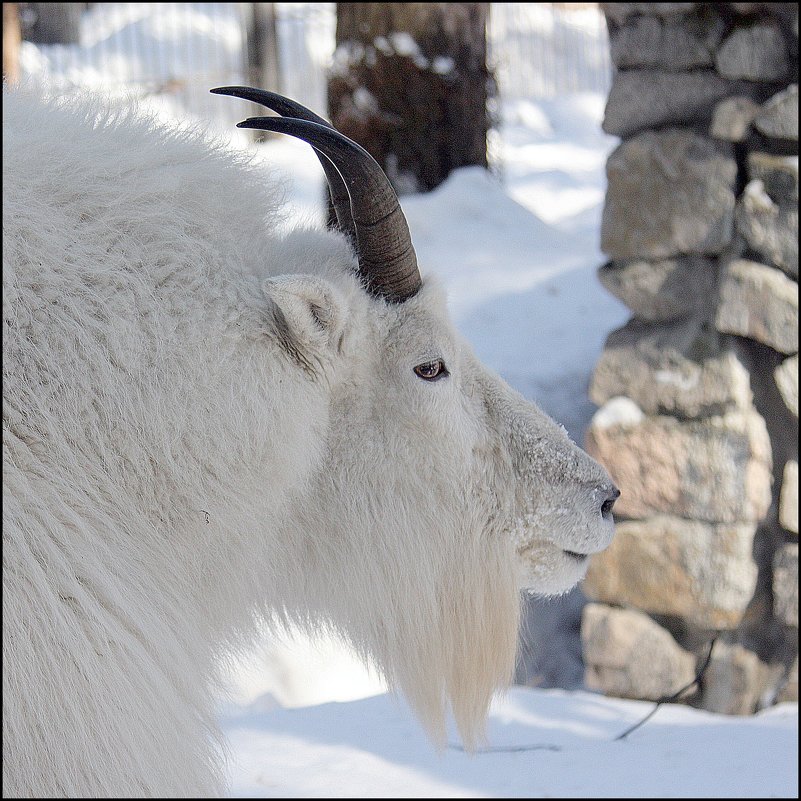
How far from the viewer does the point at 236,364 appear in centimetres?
154

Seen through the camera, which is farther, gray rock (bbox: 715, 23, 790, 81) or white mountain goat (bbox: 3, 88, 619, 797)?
Answer: gray rock (bbox: 715, 23, 790, 81)

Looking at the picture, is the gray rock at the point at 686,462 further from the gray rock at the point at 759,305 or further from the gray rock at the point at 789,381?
the gray rock at the point at 759,305

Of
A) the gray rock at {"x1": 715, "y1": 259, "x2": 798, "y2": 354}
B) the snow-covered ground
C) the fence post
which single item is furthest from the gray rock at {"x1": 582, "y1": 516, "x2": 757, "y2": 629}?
the fence post

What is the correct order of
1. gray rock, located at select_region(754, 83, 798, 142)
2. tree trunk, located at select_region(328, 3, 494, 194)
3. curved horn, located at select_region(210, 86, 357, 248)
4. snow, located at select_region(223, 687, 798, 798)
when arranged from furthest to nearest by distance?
tree trunk, located at select_region(328, 3, 494, 194)
gray rock, located at select_region(754, 83, 798, 142)
snow, located at select_region(223, 687, 798, 798)
curved horn, located at select_region(210, 86, 357, 248)

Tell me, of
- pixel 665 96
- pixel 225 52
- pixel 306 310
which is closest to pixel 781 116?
pixel 665 96

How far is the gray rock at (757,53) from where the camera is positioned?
3.57 metres

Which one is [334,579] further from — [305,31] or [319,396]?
[305,31]

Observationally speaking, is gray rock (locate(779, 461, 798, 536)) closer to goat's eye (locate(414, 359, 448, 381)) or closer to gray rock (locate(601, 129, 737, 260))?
gray rock (locate(601, 129, 737, 260))

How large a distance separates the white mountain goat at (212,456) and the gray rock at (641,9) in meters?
2.24

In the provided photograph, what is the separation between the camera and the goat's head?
1702 mm

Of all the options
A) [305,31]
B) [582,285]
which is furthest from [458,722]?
[305,31]

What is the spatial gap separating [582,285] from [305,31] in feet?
23.1

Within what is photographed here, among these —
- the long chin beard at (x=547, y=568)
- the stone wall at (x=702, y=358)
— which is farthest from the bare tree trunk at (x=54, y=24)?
the long chin beard at (x=547, y=568)

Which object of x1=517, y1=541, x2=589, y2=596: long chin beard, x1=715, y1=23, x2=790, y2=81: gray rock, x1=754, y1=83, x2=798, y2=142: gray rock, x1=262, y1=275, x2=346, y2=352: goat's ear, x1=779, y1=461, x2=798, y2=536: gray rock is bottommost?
x1=779, y1=461, x2=798, y2=536: gray rock
